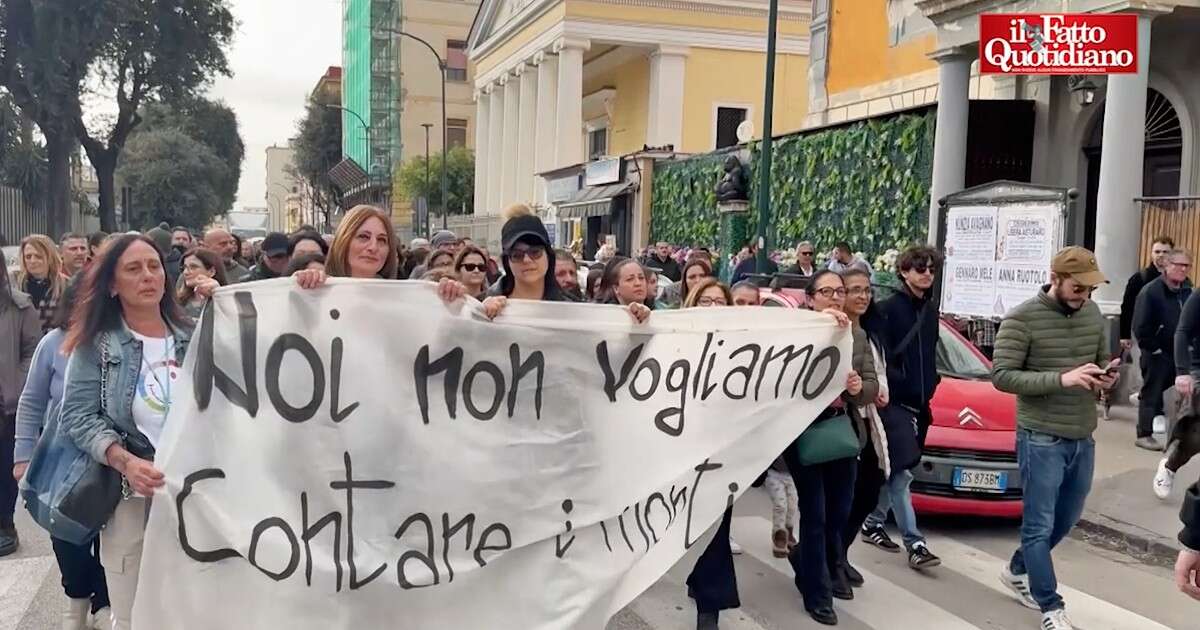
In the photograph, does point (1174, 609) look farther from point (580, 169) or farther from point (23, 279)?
point (580, 169)

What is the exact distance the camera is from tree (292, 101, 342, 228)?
86500mm

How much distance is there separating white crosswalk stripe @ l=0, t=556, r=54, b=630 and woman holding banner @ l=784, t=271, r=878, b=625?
3.83 metres

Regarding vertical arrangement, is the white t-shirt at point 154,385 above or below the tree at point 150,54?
below

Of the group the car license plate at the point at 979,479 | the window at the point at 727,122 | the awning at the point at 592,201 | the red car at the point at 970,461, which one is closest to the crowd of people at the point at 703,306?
the red car at the point at 970,461

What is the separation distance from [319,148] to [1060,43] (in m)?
81.4

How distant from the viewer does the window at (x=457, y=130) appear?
7721 cm

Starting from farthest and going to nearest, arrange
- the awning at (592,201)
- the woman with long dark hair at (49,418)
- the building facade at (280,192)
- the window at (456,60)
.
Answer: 1. the building facade at (280,192)
2. the window at (456,60)
3. the awning at (592,201)
4. the woman with long dark hair at (49,418)

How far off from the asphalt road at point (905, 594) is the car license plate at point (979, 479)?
1.20 ft

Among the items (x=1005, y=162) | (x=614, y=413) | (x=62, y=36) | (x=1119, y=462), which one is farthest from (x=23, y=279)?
(x=62, y=36)

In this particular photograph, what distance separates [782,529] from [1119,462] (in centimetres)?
466

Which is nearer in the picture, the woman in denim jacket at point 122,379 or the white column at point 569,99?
the woman in denim jacket at point 122,379

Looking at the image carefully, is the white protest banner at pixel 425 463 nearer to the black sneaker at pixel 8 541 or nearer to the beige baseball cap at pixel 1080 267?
the beige baseball cap at pixel 1080 267

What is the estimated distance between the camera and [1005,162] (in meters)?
15.2

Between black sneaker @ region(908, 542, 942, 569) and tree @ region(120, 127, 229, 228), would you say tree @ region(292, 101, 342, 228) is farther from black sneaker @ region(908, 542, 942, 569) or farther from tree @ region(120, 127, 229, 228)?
black sneaker @ region(908, 542, 942, 569)
